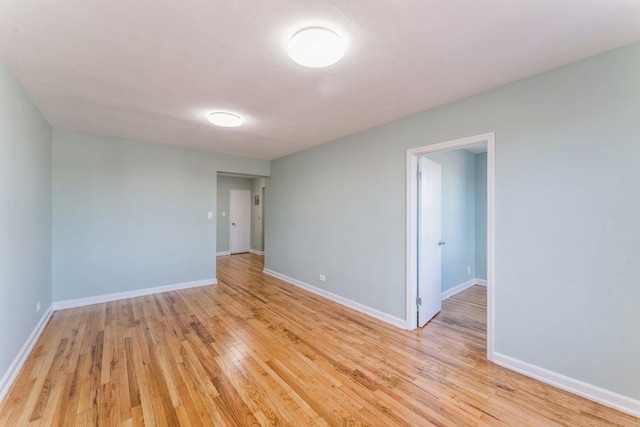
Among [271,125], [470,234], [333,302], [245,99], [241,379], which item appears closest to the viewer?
[241,379]

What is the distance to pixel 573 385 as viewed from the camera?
192 cm

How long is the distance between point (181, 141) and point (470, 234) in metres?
5.38

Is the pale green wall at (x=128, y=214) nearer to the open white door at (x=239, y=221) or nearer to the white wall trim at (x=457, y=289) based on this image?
the open white door at (x=239, y=221)

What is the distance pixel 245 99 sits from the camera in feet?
8.53

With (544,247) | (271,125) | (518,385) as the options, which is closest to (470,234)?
(544,247)

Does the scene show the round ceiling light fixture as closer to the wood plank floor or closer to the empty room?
the empty room

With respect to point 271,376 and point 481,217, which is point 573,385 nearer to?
point 271,376

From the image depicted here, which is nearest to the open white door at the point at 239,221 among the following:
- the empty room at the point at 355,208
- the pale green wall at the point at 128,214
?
the pale green wall at the point at 128,214

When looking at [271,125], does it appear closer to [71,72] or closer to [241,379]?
[71,72]

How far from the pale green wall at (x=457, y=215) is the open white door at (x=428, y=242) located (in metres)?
0.66

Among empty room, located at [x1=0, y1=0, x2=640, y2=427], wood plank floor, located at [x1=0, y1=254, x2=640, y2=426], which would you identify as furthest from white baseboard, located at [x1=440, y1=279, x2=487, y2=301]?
wood plank floor, located at [x1=0, y1=254, x2=640, y2=426]

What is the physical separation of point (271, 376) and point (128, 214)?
11.7 feet

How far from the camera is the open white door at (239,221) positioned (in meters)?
8.15

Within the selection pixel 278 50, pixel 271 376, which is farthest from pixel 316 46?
pixel 271 376
